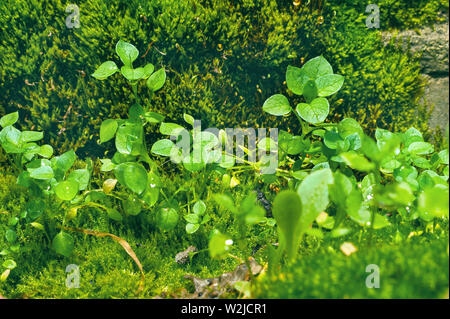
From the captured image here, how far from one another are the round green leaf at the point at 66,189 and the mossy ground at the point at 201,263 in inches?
12.5

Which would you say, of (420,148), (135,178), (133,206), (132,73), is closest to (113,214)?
(133,206)

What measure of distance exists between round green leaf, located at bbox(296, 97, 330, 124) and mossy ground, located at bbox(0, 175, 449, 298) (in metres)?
0.58

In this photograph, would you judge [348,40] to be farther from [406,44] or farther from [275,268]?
[275,268]

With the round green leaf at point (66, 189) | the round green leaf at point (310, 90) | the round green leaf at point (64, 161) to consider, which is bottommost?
the round green leaf at point (66, 189)

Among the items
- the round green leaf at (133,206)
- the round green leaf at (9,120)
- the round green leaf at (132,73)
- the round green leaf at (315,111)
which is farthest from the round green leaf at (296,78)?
the round green leaf at (9,120)

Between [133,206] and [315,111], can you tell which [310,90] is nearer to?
[315,111]

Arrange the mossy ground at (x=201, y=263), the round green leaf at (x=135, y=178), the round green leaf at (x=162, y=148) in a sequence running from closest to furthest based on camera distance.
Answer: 1. the mossy ground at (x=201, y=263)
2. the round green leaf at (x=135, y=178)
3. the round green leaf at (x=162, y=148)

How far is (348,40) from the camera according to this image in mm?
2553

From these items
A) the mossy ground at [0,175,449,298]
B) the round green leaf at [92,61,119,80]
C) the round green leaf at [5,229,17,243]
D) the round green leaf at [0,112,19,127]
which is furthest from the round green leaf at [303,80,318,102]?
the round green leaf at [5,229,17,243]

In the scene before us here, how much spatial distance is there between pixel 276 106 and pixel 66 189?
1.09 m

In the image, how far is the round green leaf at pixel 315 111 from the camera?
1.97 m

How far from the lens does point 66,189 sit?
1854 millimetres

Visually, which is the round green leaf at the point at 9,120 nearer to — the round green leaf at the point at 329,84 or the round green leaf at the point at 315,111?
the round green leaf at the point at 315,111

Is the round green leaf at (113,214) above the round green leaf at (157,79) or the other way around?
the other way around
